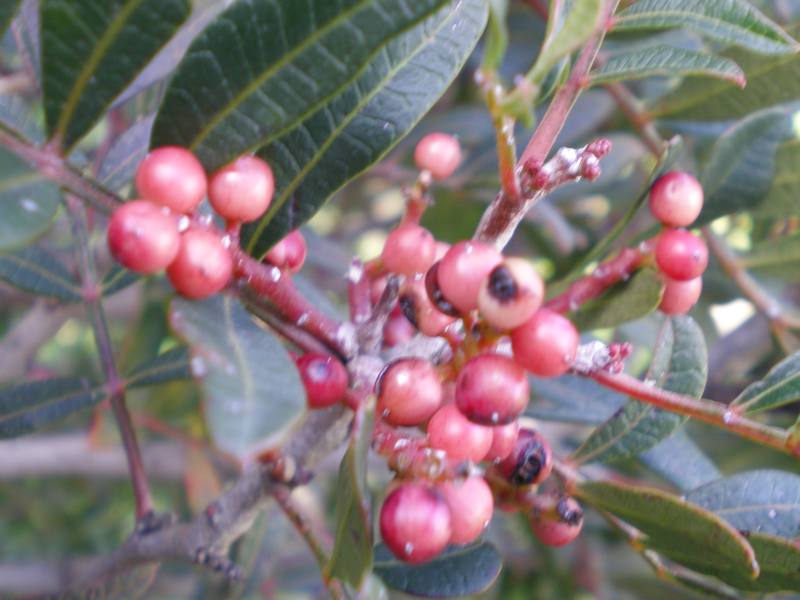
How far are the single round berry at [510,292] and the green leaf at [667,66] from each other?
0.60ft

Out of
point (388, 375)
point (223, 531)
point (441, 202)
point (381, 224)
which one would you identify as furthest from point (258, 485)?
point (381, 224)

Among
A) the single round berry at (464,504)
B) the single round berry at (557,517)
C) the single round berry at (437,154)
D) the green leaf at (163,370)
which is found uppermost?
the single round berry at (437,154)

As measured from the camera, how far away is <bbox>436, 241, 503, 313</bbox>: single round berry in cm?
51

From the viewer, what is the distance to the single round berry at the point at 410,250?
0.63 metres

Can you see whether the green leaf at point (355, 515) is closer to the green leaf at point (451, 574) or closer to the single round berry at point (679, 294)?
the green leaf at point (451, 574)

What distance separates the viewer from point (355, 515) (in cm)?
51

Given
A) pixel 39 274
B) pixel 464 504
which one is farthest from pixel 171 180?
pixel 39 274

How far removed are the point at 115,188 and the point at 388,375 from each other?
1.19 feet

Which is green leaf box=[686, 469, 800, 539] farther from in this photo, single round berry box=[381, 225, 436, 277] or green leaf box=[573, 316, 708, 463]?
single round berry box=[381, 225, 436, 277]

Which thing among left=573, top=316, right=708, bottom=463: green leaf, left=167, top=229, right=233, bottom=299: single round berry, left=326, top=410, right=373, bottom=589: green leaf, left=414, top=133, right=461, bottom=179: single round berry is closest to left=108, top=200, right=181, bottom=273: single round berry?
left=167, top=229, right=233, bottom=299: single round berry

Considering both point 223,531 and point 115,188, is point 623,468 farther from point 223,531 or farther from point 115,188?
point 115,188

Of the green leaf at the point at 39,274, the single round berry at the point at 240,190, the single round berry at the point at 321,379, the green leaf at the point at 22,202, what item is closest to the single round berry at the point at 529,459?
the single round berry at the point at 321,379

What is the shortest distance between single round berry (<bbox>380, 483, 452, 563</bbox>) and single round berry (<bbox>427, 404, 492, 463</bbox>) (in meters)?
0.03

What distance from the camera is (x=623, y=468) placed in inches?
56.2
